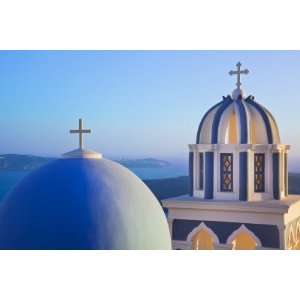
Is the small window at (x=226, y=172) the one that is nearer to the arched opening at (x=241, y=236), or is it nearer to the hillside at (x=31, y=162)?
the arched opening at (x=241, y=236)

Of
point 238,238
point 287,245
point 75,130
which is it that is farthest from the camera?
point 238,238

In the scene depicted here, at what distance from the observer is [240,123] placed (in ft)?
17.5

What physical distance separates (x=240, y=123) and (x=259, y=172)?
540 millimetres

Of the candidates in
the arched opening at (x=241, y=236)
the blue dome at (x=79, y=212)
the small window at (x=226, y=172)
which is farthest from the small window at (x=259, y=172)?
the blue dome at (x=79, y=212)

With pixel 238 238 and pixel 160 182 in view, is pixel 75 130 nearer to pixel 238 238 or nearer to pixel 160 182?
pixel 160 182

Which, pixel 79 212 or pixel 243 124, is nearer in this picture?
pixel 79 212

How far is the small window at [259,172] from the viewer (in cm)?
532

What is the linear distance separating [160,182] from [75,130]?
1.14 m

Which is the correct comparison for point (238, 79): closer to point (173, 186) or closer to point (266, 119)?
point (266, 119)

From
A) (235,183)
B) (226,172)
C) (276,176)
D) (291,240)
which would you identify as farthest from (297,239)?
(226,172)

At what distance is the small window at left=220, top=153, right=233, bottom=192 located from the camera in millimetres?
5332

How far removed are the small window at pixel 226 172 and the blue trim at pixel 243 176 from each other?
13cm
